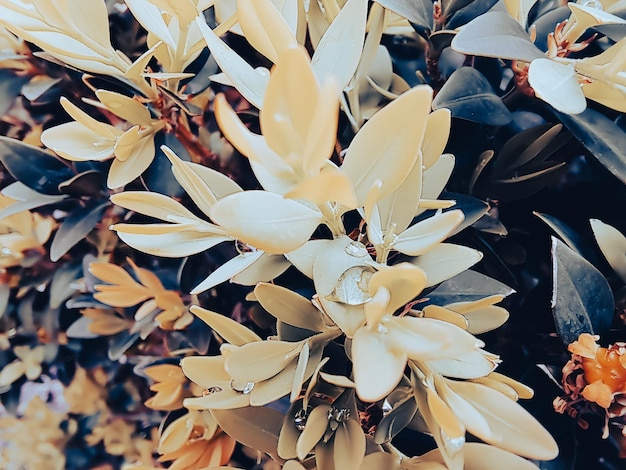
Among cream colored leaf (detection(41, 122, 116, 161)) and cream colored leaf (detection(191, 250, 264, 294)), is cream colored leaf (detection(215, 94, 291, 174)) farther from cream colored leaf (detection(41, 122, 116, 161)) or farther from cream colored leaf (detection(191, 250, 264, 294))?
cream colored leaf (detection(41, 122, 116, 161))

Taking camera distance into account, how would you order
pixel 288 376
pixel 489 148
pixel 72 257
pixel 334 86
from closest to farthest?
pixel 334 86
pixel 288 376
pixel 489 148
pixel 72 257

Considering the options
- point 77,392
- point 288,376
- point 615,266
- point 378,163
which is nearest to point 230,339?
point 288,376

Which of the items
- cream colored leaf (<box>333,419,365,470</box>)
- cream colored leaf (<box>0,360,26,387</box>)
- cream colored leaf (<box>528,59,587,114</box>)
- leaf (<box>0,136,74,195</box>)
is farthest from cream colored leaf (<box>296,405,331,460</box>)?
cream colored leaf (<box>0,360,26,387</box>)

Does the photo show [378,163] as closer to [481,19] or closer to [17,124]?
[481,19]

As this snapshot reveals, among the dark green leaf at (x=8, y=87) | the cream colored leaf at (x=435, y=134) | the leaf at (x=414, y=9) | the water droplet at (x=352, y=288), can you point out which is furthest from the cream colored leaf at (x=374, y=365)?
the dark green leaf at (x=8, y=87)

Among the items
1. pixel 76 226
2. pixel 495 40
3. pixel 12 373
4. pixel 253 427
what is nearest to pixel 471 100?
pixel 495 40

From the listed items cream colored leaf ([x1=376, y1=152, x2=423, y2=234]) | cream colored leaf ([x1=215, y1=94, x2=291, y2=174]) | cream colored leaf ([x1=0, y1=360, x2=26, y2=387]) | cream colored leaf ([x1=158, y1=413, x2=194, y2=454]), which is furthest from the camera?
cream colored leaf ([x1=0, y1=360, x2=26, y2=387])

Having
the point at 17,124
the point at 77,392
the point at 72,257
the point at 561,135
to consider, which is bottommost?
the point at 77,392
